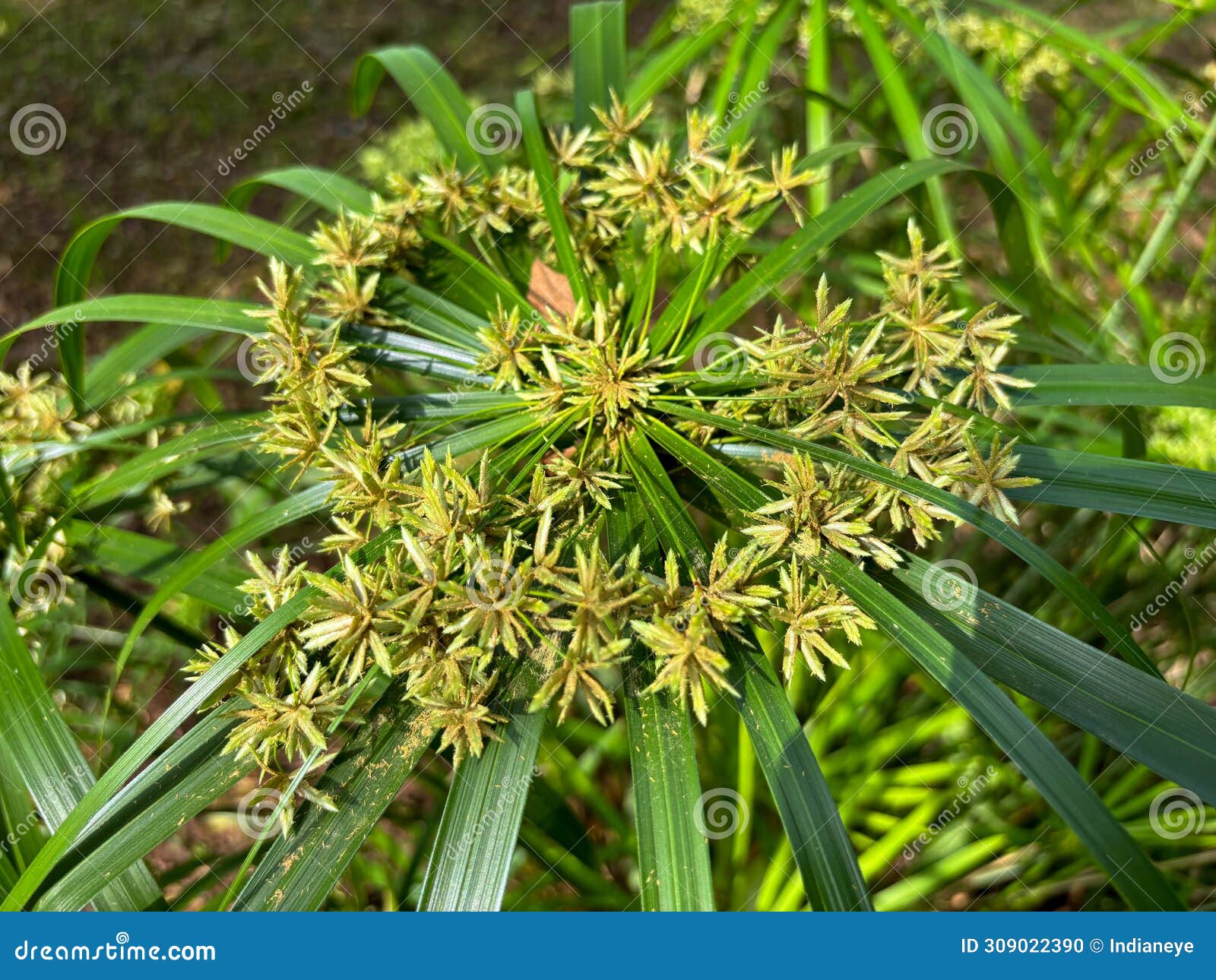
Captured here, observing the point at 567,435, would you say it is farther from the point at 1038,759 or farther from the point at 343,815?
the point at 1038,759

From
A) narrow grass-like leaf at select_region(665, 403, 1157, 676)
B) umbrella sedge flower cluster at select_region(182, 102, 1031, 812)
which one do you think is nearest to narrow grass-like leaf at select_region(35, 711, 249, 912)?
umbrella sedge flower cluster at select_region(182, 102, 1031, 812)

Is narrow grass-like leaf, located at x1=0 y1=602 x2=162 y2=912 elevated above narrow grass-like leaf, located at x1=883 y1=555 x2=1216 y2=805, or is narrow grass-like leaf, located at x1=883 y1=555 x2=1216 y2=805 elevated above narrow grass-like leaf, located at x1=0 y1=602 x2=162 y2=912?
narrow grass-like leaf, located at x1=883 y1=555 x2=1216 y2=805

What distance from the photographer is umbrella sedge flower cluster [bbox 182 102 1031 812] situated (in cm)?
71

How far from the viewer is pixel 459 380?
3.38 feet

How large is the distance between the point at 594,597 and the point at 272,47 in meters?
3.78

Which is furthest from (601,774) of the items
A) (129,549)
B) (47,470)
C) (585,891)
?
(47,470)

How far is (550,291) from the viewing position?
105 centimetres

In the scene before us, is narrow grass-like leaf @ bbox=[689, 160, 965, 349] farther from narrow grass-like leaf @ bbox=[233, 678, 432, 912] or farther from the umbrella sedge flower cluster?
narrow grass-like leaf @ bbox=[233, 678, 432, 912]

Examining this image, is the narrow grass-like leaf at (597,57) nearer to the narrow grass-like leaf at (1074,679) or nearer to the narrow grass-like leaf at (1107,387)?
the narrow grass-like leaf at (1107,387)

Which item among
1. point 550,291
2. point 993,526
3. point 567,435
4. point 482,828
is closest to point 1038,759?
point 993,526

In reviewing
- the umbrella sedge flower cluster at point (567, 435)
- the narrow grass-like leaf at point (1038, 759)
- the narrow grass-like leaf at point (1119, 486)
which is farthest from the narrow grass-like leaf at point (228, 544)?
the narrow grass-like leaf at point (1119, 486)

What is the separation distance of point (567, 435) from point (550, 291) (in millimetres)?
227

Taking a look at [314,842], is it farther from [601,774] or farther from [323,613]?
[601,774]

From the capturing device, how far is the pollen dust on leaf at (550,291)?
1043 mm
